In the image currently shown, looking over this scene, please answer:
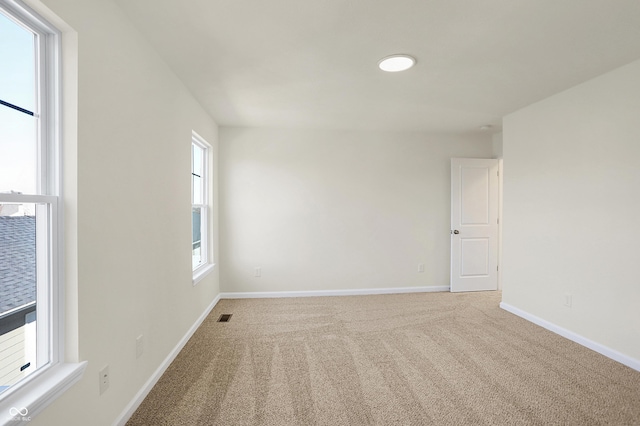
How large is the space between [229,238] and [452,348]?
3.08m

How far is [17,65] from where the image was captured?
120 centimetres

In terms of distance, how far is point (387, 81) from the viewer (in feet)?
8.87

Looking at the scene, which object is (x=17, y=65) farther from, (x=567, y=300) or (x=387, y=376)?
(x=567, y=300)

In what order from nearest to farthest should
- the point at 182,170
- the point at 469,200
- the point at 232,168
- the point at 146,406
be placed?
the point at 146,406 → the point at 182,170 → the point at 232,168 → the point at 469,200

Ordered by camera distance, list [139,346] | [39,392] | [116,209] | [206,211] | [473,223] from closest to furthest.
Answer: [39,392] < [116,209] < [139,346] < [206,211] < [473,223]

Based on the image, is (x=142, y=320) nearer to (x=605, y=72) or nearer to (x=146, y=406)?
(x=146, y=406)

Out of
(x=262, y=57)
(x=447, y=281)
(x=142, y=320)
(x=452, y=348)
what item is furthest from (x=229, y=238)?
(x=447, y=281)

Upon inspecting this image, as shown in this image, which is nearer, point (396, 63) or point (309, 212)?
point (396, 63)

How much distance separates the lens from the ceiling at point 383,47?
1736 mm

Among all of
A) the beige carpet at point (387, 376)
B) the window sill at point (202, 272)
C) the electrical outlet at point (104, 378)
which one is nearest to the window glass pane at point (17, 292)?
the electrical outlet at point (104, 378)

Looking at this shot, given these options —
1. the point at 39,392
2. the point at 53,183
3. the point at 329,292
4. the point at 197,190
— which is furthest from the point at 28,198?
the point at 329,292

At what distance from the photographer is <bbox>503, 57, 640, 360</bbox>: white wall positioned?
245 cm

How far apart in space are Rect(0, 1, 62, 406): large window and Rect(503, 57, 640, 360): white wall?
3.88 metres

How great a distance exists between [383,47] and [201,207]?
2.77 meters
